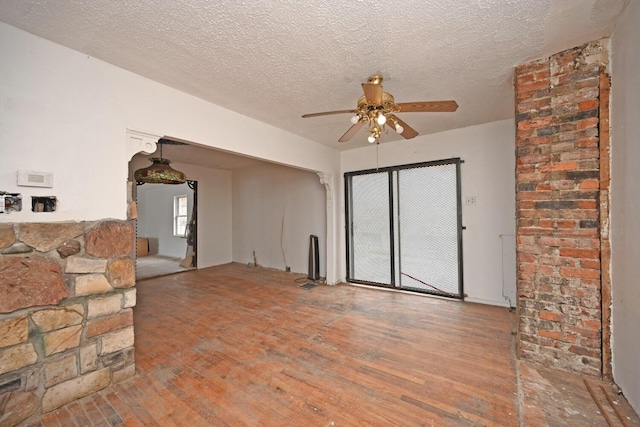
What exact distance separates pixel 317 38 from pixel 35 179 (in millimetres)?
2111

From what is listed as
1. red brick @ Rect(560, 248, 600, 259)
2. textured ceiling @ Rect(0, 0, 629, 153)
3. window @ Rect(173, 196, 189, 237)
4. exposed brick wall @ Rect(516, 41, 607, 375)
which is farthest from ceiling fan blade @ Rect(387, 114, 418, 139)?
window @ Rect(173, 196, 189, 237)

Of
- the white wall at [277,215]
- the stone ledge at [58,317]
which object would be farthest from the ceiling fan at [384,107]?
the white wall at [277,215]

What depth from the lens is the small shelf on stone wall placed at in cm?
173

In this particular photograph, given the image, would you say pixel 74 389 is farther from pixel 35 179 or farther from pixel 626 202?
→ pixel 626 202

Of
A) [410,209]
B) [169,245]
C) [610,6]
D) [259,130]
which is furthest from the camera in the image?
[169,245]

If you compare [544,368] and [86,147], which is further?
[544,368]

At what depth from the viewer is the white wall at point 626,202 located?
5.10ft

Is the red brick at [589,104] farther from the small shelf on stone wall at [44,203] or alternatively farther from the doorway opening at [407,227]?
the small shelf on stone wall at [44,203]

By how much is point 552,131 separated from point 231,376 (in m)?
3.26

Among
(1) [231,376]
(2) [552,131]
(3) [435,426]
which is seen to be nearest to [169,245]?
(1) [231,376]

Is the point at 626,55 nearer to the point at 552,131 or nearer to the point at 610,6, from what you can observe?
the point at 610,6

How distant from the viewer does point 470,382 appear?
6.48 ft

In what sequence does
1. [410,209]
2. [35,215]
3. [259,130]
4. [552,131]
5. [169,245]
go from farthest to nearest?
1. [169,245]
2. [410,209]
3. [259,130]
4. [552,131]
5. [35,215]

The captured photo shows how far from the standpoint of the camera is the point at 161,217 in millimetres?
8461
